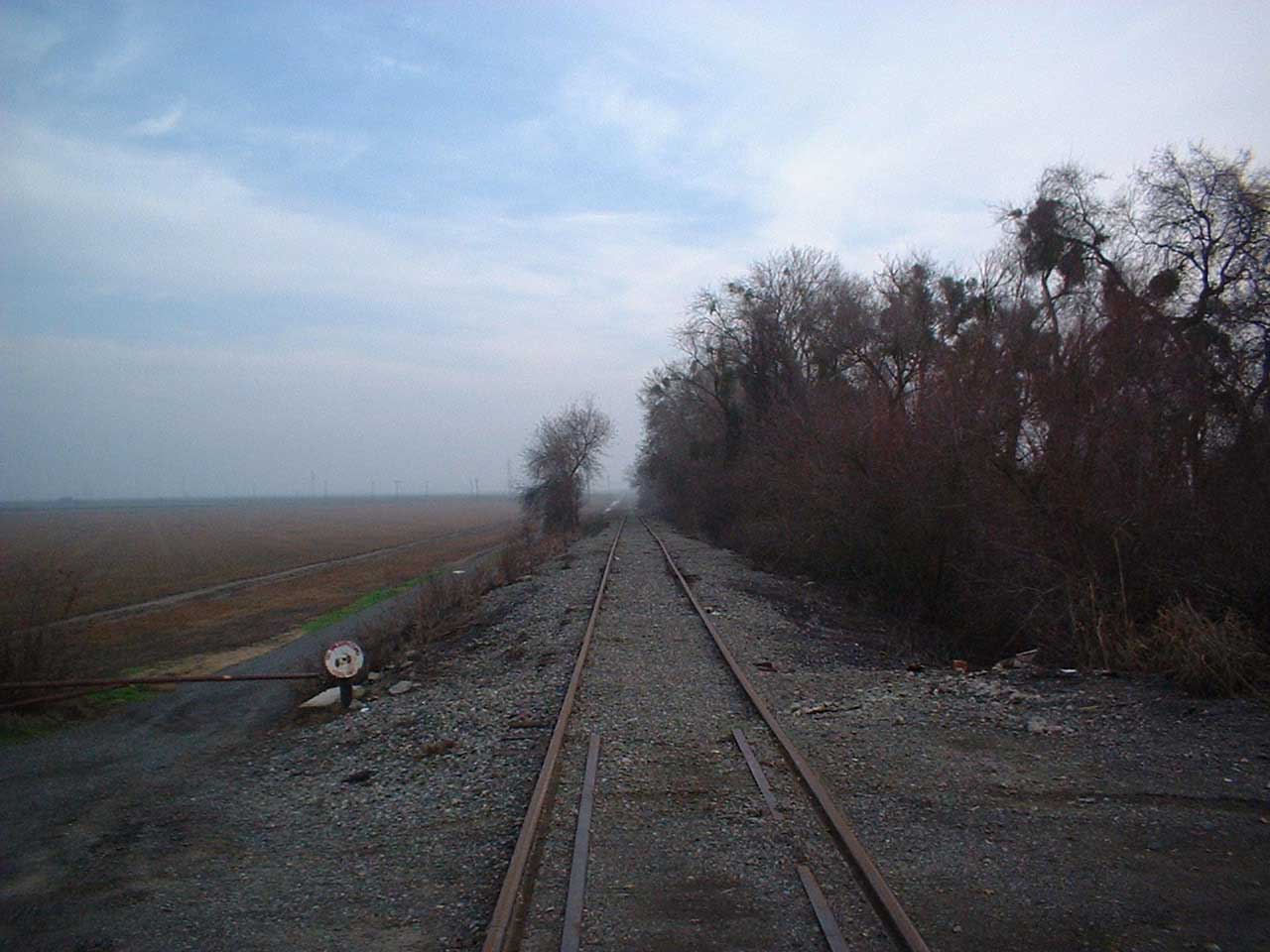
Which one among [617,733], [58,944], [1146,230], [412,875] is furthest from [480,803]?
[1146,230]

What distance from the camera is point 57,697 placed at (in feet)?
40.6

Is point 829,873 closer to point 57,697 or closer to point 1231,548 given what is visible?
point 1231,548

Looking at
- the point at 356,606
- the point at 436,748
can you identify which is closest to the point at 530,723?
the point at 436,748

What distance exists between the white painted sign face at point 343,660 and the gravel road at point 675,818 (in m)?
0.51

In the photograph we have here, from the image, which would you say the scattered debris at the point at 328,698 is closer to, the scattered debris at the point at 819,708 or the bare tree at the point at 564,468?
the scattered debris at the point at 819,708

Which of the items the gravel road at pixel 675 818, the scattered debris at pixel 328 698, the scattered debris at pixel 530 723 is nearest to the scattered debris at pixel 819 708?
the gravel road at pixel 675 818

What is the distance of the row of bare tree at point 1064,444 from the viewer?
1171 centimetres

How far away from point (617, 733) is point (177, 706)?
9.58 m

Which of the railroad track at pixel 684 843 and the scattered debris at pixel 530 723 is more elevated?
the railroad track at pixel 684 843

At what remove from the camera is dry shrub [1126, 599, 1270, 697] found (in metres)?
8.16

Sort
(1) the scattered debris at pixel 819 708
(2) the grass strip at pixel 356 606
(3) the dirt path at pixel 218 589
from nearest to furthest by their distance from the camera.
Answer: (1) the scattered debris at pixel 819 708 → (2) the grass strip at pixel 356 606 → (3) the dirt path at pixel 218 589

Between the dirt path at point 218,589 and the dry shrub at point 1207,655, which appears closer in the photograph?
the dry shrub at point 1207,655

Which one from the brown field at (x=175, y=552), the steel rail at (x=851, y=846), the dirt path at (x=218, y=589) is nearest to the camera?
the steel rail at (x=851, y=846)

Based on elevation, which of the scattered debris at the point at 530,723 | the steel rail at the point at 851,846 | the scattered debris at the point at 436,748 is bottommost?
the scattered debris at the point at 436,748
